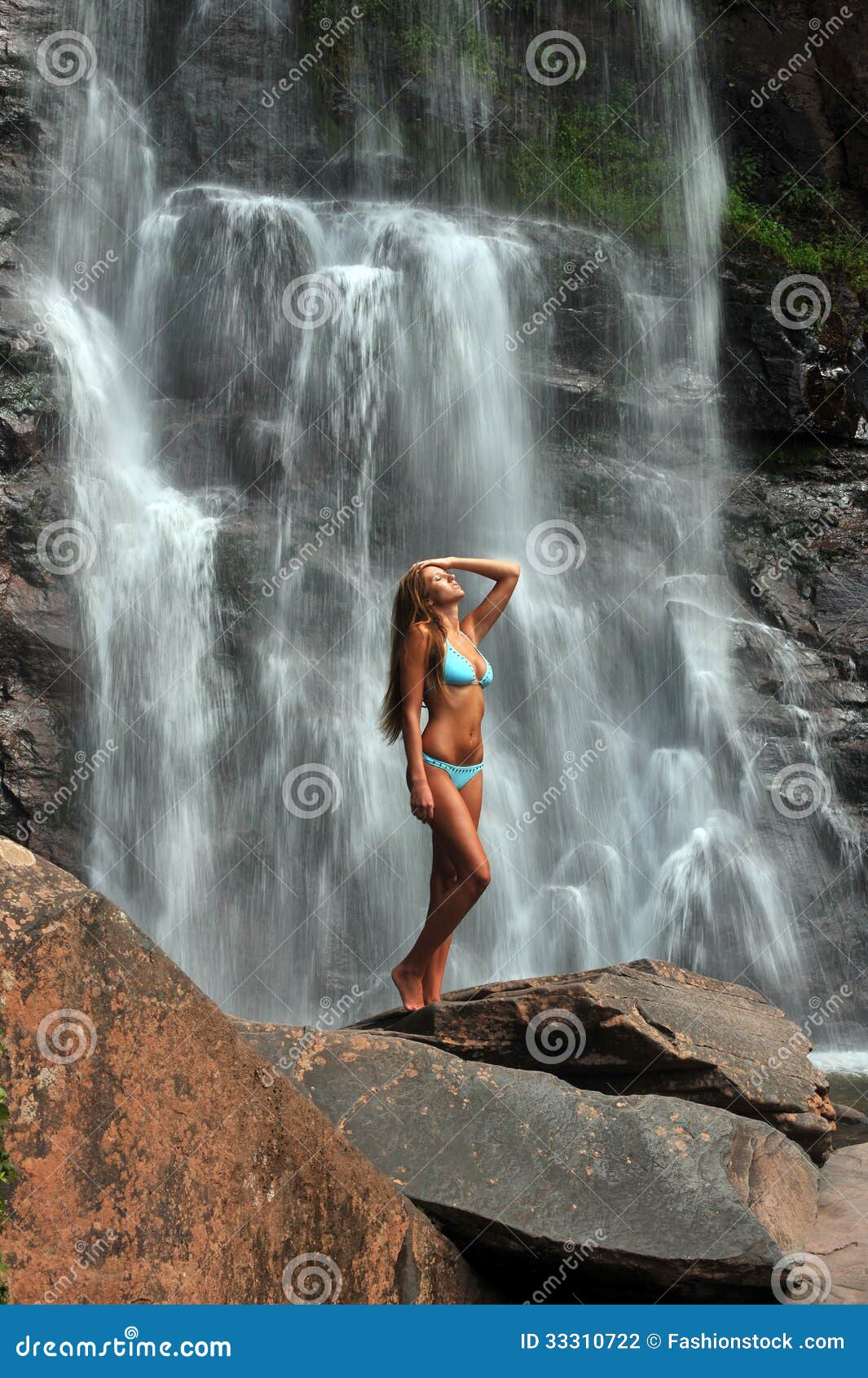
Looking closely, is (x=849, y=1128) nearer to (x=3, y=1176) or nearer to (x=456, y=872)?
(x=456, y=872)

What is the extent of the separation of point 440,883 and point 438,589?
55.6 inches

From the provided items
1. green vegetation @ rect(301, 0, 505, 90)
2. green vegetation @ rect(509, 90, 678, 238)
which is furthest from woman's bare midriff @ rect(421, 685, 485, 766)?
green vegetation @ rect(301, 0, 505, 90)

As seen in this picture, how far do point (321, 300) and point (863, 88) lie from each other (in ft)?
29.0

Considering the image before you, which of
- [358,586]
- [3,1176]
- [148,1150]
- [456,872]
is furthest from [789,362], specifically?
[3,1176]

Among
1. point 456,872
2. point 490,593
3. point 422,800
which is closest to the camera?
point 422,800

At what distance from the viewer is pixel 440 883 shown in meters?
5.88

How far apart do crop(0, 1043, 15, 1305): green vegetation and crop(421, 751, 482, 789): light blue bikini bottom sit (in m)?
3.04

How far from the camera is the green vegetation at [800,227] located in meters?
16.5

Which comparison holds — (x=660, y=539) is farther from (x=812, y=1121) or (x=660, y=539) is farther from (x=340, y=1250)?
(x=340, y=1250)

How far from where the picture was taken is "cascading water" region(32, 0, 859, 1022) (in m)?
11.3

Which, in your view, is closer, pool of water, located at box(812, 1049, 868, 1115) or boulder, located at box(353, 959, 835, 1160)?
boulder, located at box(353, 959, 835, 1160)

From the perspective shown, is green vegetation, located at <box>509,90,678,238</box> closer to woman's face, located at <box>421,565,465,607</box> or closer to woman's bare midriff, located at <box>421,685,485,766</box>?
woman's face, located at <box>421,565,465,607</box>

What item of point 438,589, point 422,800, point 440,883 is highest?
point 438,589

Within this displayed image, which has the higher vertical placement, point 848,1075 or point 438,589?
point 438,589
